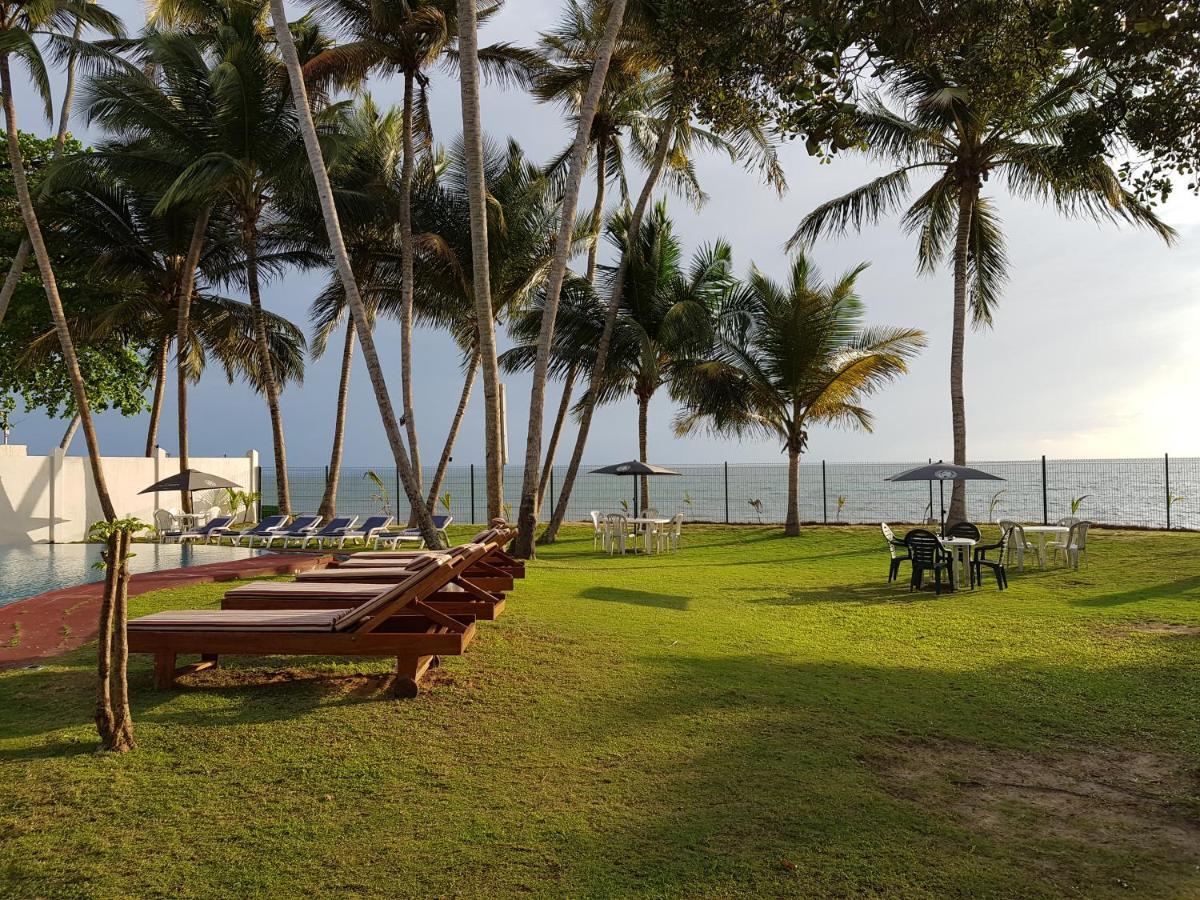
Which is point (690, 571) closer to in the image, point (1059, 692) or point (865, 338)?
point (1059, 692)

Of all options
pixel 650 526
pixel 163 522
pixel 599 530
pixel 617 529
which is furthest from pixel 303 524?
pixel 650 526

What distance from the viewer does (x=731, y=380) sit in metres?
20.8

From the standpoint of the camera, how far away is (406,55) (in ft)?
52.4

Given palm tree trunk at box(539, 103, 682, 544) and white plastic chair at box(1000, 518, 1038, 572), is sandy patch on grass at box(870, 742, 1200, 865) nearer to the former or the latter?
white plastic chair at box(1000, 518, 1038, 572)

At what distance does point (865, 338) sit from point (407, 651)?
58.8 ft

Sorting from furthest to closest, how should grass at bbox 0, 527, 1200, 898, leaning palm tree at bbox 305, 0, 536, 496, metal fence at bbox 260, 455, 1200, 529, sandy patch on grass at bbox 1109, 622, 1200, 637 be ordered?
metal fence at bbox 260, 455, 1200, 529, leaning palm tree at bbox 305, 0, 536, 496, sandy patch on grass at bbox 1109, 622, 1200, 637, grass at bbox 0, 527, 1200, 898

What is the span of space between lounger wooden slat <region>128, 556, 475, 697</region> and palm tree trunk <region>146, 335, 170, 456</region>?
1961 cm

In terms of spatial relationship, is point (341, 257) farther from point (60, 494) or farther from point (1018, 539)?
point (60, 494)

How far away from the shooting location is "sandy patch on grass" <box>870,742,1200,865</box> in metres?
3.56

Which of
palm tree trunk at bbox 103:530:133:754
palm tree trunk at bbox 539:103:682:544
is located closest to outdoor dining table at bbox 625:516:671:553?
palm tree trunk at bbox 539:103:682:544

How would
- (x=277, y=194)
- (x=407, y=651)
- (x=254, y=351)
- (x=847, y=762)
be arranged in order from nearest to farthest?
(x=847, y=762), (x=407, y=651), (x=277, y=194), (x=254, y=351)

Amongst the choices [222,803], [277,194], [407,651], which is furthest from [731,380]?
[222,803]

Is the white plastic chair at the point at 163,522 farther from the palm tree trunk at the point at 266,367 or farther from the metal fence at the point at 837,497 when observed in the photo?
the metal fence at the point at 837,497

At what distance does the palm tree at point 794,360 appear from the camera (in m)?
20.3
